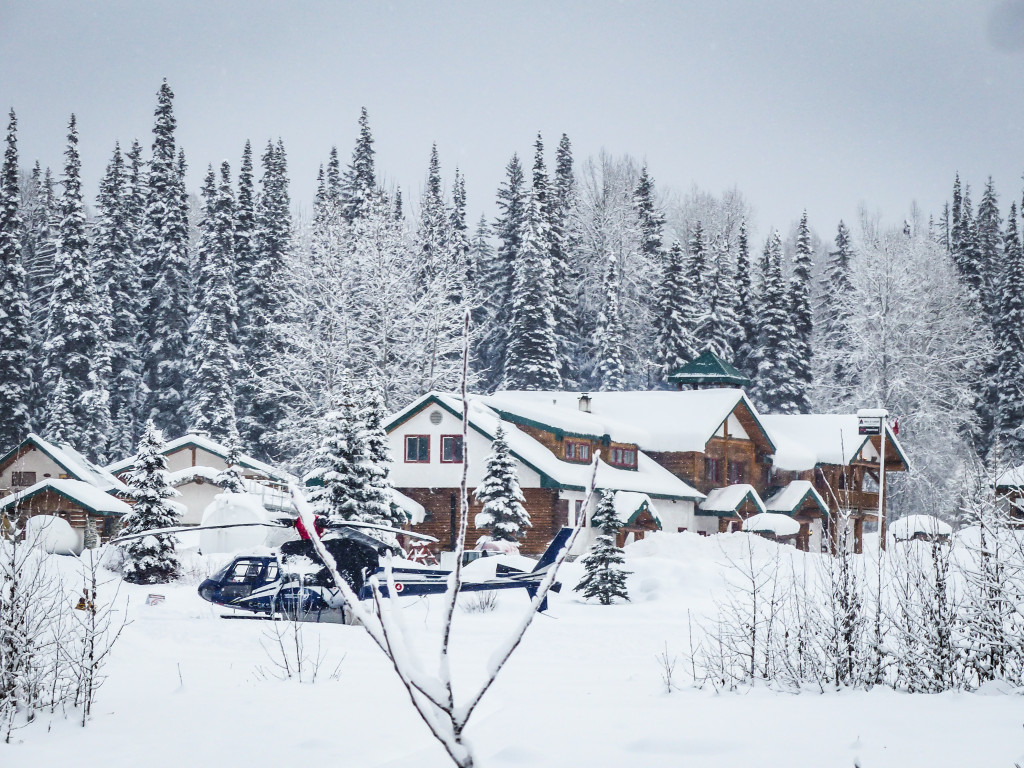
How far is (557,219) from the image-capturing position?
63.2 meters

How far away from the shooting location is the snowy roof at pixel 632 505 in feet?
121

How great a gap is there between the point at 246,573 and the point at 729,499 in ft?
90.5

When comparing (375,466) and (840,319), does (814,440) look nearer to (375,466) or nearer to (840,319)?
(840,319)

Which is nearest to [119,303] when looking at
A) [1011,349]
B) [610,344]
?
[610,344]

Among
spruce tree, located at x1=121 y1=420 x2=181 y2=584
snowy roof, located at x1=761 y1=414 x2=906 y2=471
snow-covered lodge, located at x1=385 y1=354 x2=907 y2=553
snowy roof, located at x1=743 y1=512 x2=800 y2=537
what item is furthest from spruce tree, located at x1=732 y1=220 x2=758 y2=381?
spruce tree, located at x1=121 y1=420 x2=181 y2=584

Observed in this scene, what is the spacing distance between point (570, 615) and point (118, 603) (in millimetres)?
8621

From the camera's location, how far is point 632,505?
122 ft

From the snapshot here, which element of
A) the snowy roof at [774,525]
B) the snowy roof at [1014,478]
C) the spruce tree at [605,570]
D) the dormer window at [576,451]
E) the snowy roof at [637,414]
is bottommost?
the snowy roof at [774,525]

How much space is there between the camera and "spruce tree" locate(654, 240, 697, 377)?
58.5 meters

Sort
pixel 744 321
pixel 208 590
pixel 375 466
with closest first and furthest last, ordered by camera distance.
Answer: pixel 208 590, pixel 375 466, pixel 744 321

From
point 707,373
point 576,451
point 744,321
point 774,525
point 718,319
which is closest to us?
point 576,451

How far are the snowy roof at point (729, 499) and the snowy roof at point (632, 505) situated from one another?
4.77m

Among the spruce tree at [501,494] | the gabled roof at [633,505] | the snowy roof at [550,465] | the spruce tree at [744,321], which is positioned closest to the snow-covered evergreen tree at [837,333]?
the spruce tree at [744,321]

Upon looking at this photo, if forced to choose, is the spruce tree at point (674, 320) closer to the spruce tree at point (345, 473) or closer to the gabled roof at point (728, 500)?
the gabled roof at point (728, 500)
